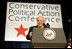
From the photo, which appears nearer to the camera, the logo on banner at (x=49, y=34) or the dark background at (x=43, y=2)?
the logo on banner at (x=49, y=34)

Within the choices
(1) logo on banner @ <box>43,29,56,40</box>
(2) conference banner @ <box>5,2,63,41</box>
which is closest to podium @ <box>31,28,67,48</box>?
(1) logo on banner @ <box>43,29,56,40</box>

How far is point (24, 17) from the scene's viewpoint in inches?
128

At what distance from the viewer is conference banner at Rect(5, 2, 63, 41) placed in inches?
125

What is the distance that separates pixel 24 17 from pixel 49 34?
7.18 feet

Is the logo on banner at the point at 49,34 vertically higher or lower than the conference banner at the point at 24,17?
lower

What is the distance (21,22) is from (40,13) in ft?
1.63

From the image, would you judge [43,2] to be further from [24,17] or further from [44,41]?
[44,41]

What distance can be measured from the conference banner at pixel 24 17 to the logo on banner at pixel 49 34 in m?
2.09

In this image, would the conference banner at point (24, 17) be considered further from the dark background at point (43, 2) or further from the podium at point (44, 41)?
the podium at point (44, 41)

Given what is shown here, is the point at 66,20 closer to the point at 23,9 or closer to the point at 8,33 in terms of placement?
the point at 23,9

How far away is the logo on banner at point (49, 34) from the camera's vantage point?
107 cm

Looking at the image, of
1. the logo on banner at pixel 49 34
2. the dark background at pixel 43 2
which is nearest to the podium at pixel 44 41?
the logo on banner at pixel 49 34

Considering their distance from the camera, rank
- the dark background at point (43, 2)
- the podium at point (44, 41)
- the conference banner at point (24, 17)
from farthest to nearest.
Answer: the dark background at point (43, 2), the conference banner at point (24, 17), the podium at point (44, 41)

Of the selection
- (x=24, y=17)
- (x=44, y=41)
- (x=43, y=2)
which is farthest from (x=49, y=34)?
(x=43, y=2)
